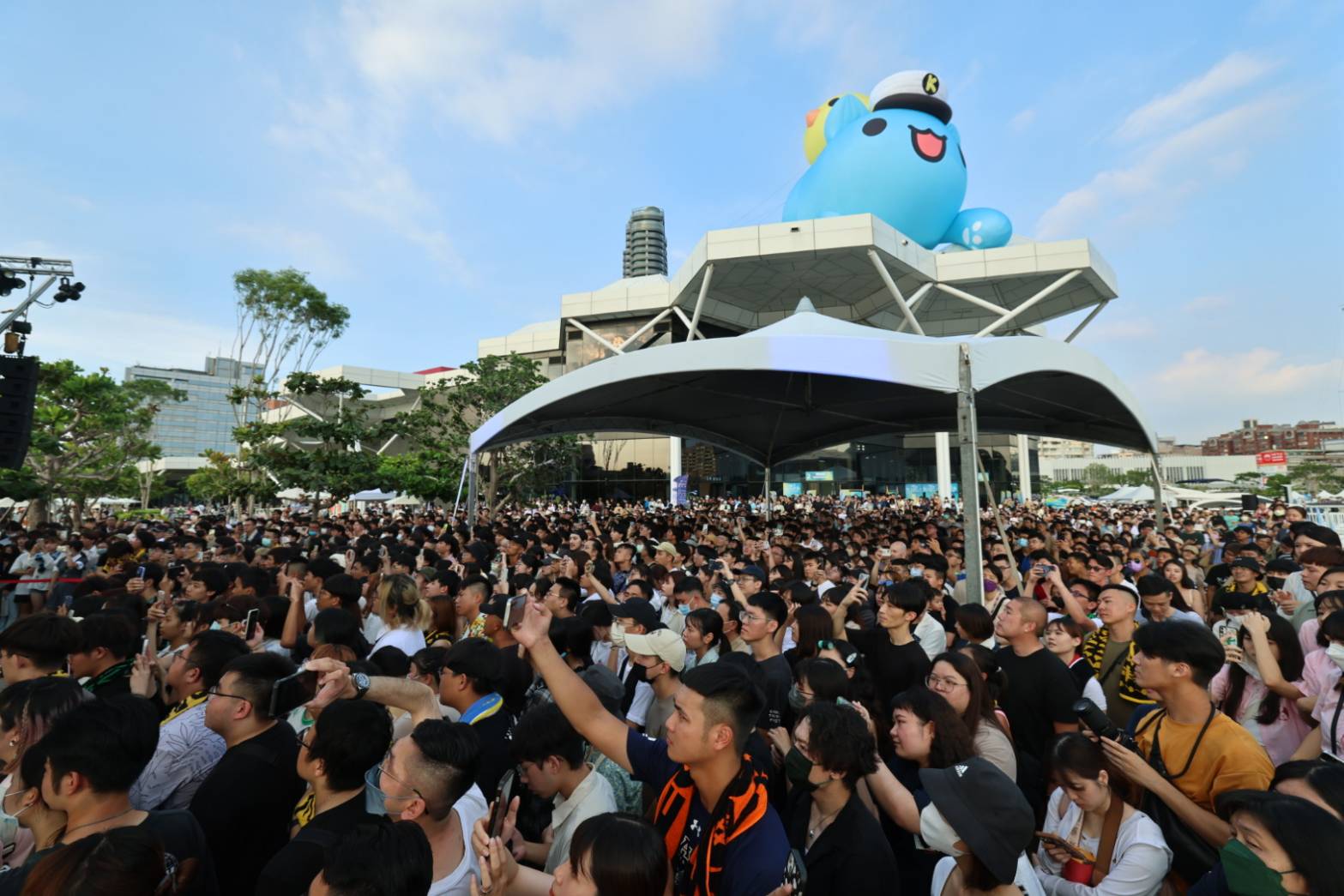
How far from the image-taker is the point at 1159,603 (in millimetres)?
4645

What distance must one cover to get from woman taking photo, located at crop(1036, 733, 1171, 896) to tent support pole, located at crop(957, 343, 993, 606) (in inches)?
186

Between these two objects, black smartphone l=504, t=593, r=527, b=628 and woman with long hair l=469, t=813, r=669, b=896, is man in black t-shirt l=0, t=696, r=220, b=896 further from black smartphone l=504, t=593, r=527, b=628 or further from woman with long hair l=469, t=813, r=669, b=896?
woman with long hair l=469, t=813, r=669, b=896

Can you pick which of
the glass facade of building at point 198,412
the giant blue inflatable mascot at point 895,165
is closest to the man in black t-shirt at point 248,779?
the giant blue inflatable mascot at point 895,165

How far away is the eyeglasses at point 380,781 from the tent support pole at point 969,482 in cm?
614

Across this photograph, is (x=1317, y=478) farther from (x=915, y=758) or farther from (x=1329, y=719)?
(x=915, y=758)

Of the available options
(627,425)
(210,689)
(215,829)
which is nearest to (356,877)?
(215,829)

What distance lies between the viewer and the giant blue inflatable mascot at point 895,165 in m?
26.8

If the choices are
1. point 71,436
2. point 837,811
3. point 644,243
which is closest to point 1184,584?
point 837,811

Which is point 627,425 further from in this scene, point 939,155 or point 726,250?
point 939,155

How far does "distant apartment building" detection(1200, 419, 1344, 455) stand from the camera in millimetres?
141375

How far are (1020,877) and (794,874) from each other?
2.23 feet

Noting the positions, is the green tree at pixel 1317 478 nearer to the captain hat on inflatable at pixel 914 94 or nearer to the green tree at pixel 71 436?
the captain hat on inflatable at pixel 914 94

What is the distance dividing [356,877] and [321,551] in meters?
8.62

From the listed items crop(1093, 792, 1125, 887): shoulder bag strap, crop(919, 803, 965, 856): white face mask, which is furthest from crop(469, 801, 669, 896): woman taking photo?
crop(1093, 792, 1125, 887): shoulder bag strap
